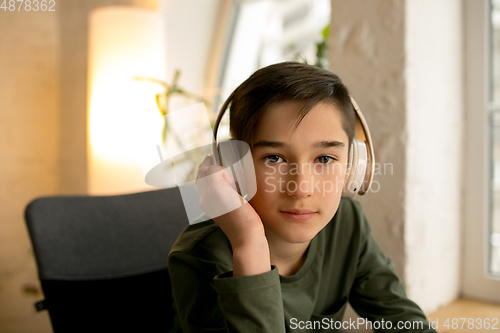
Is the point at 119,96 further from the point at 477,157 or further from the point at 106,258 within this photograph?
the point at 477,157

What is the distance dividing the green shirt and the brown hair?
24 cm

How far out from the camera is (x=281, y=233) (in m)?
0.70

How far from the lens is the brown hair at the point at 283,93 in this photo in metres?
0.70

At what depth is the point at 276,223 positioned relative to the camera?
2.30ft

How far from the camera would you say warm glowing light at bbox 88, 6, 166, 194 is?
184 cm

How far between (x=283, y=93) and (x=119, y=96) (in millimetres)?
1365

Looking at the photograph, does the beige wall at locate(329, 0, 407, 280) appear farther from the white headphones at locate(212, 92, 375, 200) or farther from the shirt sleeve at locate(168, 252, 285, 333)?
the shirt sleeve at locate(168, 252, 285, 333)

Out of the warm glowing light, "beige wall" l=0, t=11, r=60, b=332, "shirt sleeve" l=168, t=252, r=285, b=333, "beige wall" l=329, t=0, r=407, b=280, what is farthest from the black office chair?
"beige wall" l=0, t=11, r=60, b=332

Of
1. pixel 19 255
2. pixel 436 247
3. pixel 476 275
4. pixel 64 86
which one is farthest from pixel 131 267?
pixel 64 86

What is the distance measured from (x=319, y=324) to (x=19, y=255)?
6.43 feet

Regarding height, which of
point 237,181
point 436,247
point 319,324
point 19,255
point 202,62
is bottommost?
point 19,255

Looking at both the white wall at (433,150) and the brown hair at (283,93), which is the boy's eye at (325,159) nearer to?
the brown hair at (283,93)

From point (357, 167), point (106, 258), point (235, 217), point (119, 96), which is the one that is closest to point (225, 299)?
point (235, 217)

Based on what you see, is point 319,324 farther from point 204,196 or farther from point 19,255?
point 19,255
